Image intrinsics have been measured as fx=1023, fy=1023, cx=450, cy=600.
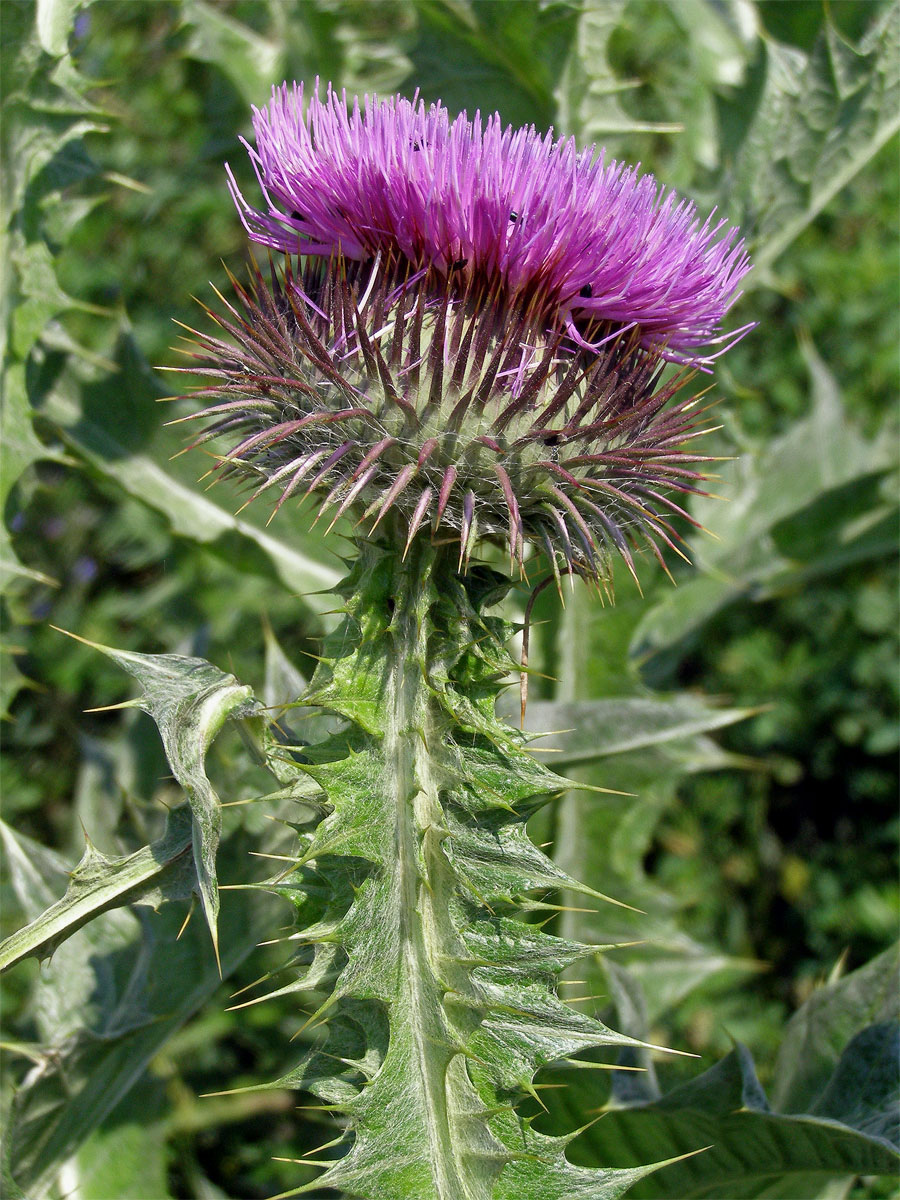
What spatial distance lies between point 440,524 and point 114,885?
0.81 m

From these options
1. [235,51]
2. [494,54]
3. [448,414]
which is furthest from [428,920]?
[235,51]

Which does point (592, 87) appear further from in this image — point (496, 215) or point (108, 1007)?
point (108, 1007)

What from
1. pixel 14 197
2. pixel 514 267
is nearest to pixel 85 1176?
pixel 514 267

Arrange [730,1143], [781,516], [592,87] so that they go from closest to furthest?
[730,1143] → [592,87] → [781,516]

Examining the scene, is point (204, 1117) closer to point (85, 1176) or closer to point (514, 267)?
point (85, 1176)

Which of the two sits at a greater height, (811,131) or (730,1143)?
(811,131)

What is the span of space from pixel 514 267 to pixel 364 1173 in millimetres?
1487

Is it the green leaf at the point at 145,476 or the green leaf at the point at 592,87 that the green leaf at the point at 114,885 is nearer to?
the green leaf at the point at 145,476

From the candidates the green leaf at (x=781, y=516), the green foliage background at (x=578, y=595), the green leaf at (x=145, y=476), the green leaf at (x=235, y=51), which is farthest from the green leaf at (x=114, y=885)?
the green leaf at (x=235, y=51)

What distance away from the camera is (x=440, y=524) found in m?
1.74

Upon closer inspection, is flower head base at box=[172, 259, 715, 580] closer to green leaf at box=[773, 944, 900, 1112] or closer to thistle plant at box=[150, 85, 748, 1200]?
thistle plant at box=[150, 85, 748, 1200]

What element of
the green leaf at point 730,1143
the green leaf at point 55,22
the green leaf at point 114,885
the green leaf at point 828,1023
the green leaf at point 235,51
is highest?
the green leaf at point 235,51

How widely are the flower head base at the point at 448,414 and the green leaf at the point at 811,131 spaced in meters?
1.33

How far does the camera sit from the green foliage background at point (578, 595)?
2664mm
